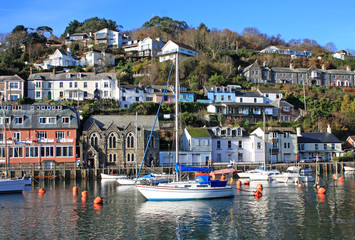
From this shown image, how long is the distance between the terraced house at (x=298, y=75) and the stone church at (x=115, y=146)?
50779mm

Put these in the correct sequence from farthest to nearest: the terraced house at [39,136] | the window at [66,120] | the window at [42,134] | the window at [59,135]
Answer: the window at [66,120]
the window at [59,135]
the window at [42,134]
the terraced house at [39,136]

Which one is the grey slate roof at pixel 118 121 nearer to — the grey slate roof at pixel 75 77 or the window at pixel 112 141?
the window at pixel 112 141

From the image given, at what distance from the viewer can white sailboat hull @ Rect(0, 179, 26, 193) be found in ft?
138

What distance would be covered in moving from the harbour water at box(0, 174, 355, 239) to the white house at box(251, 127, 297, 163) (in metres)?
27.5

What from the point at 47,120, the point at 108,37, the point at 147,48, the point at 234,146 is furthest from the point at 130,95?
the point at 108,37

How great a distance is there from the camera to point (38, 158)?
6006 centimetres

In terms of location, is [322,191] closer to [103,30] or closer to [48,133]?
[48,133]

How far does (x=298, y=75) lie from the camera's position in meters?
111

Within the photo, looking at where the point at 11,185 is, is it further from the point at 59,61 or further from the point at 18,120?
the point at 59,61

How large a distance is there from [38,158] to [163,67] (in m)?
42.5

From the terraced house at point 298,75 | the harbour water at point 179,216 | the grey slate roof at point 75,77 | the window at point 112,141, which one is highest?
the terraced house at point 298,75

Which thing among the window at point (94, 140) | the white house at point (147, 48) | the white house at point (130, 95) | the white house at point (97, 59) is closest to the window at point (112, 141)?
the window at point (94, 140)

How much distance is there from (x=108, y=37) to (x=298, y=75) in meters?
62.3

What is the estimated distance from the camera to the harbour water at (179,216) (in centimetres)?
2523
